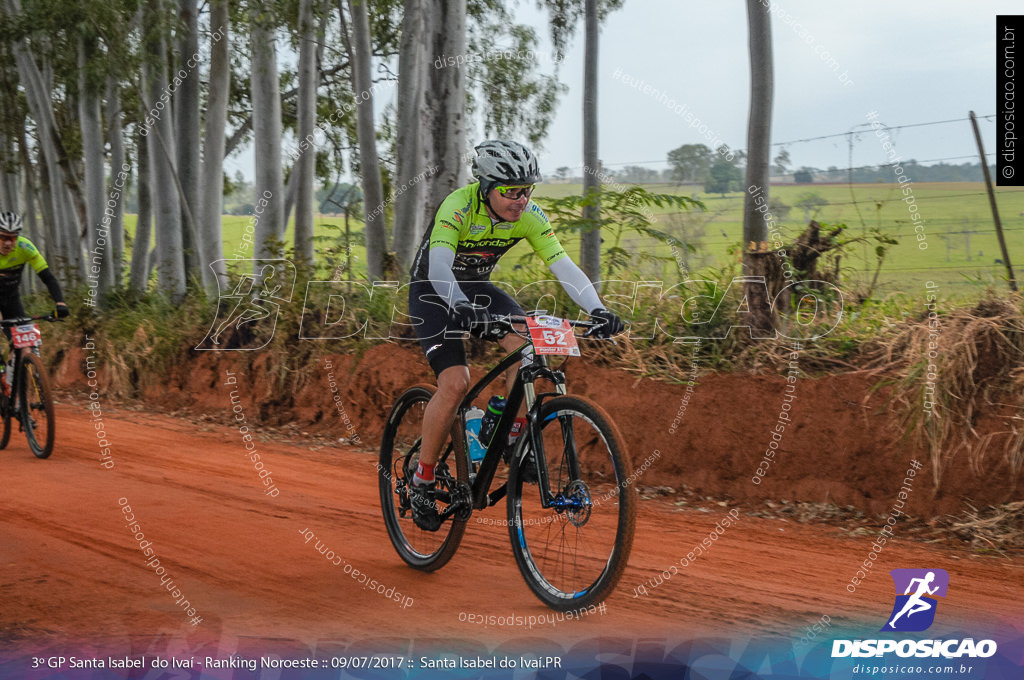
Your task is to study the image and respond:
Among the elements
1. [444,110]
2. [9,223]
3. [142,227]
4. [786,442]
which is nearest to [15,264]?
[9,223]

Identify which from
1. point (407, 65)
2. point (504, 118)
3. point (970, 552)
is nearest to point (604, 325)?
point (970, 552)

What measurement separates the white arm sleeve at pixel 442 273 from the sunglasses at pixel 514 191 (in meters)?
0.44

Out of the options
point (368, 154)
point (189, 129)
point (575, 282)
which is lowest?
point (575, 282)

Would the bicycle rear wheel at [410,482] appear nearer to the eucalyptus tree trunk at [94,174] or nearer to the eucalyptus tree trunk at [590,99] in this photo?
the eucalyptus tree trunk at [590,99]

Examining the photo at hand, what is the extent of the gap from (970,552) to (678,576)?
2066mm

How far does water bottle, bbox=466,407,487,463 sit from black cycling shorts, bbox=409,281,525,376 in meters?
0.29

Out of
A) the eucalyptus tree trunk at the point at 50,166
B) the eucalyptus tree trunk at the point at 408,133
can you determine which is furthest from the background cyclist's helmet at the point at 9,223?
the eucalyptus tree trunk at the point at 50,166

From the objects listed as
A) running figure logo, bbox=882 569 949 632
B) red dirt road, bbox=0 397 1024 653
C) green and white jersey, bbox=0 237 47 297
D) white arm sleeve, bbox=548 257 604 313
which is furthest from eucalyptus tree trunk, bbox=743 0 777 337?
green and white jersey, bbox=0 237 47 297

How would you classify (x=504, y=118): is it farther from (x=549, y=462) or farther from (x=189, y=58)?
(x=549, y=462)

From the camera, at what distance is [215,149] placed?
15.2 metres

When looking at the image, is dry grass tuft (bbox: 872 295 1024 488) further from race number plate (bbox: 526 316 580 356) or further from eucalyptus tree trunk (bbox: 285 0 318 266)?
eucalyptus tree trunk (bbox: 285 0 318 266)

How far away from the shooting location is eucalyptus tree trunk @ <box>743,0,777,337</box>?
7984 millimetres

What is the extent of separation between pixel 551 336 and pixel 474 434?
0.93 m

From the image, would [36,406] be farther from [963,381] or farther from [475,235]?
[963,381]
